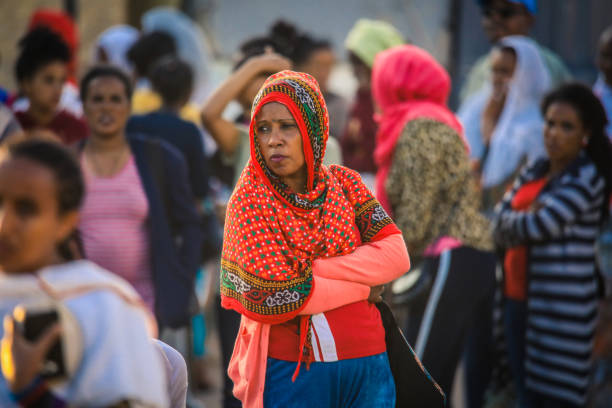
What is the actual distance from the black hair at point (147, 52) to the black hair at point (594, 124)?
10.7 feet

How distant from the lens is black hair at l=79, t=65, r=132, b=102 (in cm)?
438

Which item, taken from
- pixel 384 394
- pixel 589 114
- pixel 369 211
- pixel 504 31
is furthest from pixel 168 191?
pixel 504 31

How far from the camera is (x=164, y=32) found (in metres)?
6.85

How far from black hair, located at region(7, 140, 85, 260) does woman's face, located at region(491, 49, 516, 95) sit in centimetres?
427

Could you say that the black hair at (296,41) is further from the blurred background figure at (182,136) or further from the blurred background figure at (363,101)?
the blurred background figure at (182,136)

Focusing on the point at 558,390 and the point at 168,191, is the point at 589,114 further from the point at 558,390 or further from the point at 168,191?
the point at 168,191

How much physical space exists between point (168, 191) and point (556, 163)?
2.18 meters

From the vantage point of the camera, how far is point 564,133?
4566 mm

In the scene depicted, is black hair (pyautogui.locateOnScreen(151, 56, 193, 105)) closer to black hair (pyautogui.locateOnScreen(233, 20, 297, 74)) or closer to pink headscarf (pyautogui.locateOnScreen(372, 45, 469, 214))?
black hair (pyautogui.locateOnScreen(233, 20, 297, 74))

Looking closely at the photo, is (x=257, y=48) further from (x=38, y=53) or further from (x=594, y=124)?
(x=594, y=124)

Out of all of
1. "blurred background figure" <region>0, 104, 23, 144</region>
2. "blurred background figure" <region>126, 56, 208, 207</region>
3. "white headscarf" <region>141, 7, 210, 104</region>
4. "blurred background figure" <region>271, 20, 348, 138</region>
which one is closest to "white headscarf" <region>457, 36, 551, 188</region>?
"blurred background figure" <region>271, 20, 348, 138</region>

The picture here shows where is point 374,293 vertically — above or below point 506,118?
below

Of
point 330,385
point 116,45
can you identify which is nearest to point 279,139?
point 330,385

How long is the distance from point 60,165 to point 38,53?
343 cm
